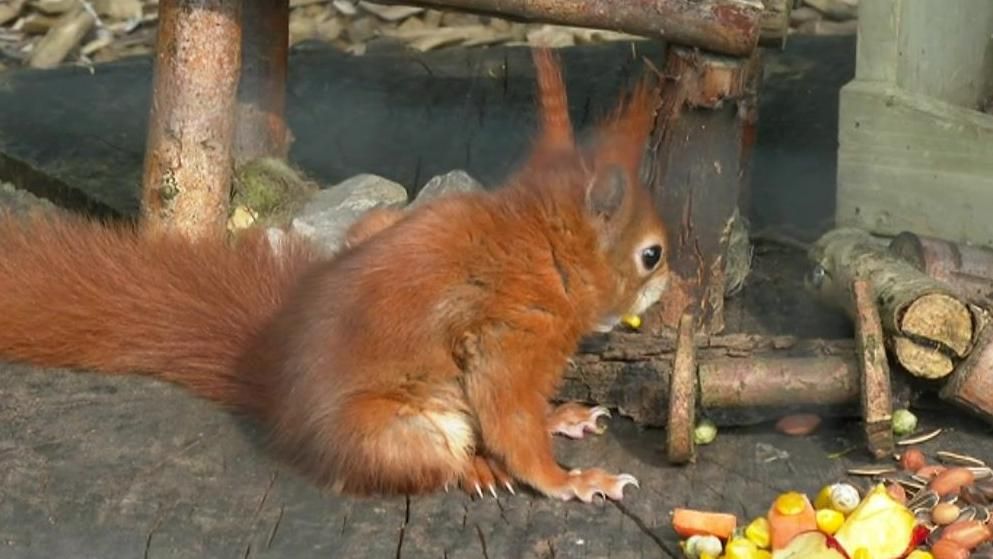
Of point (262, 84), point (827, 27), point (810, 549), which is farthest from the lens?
point (827, 27)

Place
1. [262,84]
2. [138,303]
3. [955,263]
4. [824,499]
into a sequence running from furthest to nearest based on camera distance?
1. [262,84]
2. [955,263]
3. [138,303]
4. [824,499]

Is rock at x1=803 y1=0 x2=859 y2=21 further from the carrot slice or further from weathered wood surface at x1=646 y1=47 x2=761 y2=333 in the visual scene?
the carrot slice

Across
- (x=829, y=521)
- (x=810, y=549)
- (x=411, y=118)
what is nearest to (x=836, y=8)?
(x=411, y=118)

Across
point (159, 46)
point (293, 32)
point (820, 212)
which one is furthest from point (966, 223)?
point (293, 32)

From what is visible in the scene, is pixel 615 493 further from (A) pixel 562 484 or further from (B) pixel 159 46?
(B) pixel 159 46

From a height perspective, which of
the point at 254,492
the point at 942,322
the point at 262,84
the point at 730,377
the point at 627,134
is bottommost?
the point at 254,492

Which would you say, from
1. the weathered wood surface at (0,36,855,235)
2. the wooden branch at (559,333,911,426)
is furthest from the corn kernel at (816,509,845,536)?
the weathered wood surface at (0,36,855,235)

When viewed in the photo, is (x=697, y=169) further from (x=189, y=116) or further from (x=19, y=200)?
(x=19, y=200)
